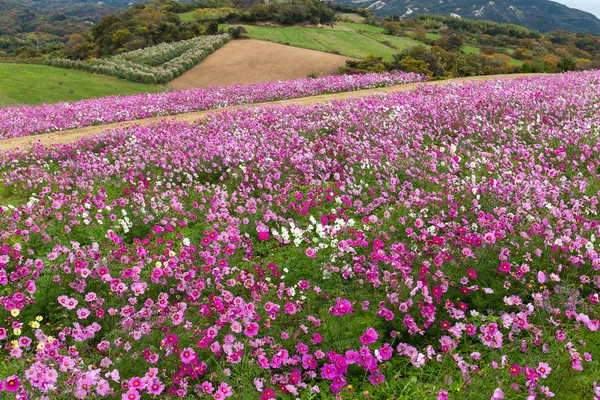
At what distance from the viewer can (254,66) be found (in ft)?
138

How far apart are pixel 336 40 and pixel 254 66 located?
22.9 m

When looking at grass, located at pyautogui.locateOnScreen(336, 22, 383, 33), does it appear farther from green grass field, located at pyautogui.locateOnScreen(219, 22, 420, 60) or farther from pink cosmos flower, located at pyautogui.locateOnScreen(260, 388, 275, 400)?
pink cosmos flower, located at pyautogui.locateOnScreen(260, 388, 275, 400)

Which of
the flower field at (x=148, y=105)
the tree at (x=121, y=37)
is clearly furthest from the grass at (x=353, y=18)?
the flower field at (x=148, y=105)

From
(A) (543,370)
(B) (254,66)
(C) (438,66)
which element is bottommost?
(B) (254,66)

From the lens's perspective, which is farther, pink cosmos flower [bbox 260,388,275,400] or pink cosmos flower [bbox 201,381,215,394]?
pink cosmos flower [bbox 201,381,215,394]

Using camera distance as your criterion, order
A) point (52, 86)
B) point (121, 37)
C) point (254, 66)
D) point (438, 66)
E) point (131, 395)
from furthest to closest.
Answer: point (121, 37)
point (254, 66)
point (438, 66)
point (52, 86)
point (131, 395)

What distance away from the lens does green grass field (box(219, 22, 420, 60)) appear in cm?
5450

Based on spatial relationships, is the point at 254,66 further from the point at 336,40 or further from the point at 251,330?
the point at 251,330

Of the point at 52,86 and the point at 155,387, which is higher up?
the point at 155,387

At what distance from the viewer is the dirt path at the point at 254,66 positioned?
3784cm

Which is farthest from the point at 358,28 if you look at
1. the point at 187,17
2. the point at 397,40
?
the point at 187,17

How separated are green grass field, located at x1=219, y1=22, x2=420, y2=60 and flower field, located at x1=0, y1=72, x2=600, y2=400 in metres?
47.4

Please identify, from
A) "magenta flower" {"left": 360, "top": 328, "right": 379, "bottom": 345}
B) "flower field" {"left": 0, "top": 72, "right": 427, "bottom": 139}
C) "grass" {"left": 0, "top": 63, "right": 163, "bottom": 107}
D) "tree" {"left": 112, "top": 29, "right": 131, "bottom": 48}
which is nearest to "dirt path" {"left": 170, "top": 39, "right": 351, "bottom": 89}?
"grass" {"left": 0, "top": 63, "right": 163, "bottom": 107}

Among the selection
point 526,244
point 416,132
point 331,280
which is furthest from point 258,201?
point 416,132
